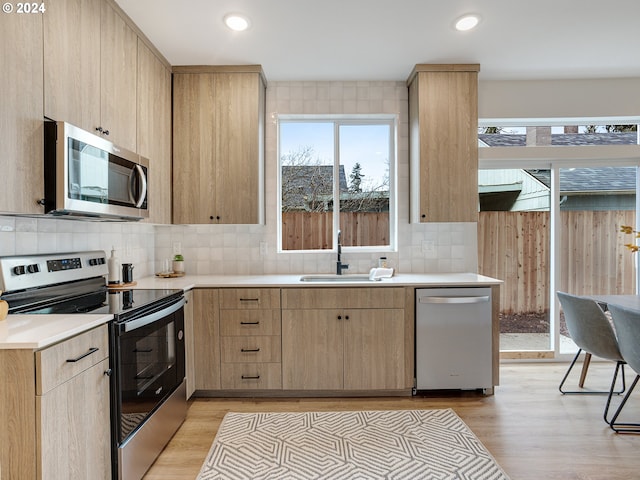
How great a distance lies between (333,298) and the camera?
8.98 feet

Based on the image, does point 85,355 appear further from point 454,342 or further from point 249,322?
point 454,342

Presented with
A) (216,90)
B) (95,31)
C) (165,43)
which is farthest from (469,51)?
(95,31)

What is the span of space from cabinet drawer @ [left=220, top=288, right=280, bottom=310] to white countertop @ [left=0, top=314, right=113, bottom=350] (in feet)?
3.79

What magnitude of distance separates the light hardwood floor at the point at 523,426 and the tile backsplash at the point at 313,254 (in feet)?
3.58

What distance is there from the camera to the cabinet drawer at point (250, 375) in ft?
9.02

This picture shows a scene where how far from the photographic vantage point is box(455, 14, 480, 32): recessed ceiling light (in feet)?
7.70

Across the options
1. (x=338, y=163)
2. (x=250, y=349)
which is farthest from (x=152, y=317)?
(x=338, y=163)

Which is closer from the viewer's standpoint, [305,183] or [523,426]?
[523,426]

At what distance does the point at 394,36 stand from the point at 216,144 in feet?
5.03

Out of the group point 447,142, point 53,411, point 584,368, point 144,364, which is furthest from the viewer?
point 447,142

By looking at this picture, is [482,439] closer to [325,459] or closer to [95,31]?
[325,459]

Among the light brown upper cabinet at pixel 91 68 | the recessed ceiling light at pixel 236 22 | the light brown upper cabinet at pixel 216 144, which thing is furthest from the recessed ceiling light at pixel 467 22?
the light brown upper cabinet at pixel 91 68

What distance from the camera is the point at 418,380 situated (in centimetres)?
276

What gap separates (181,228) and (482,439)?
9.07 ft
